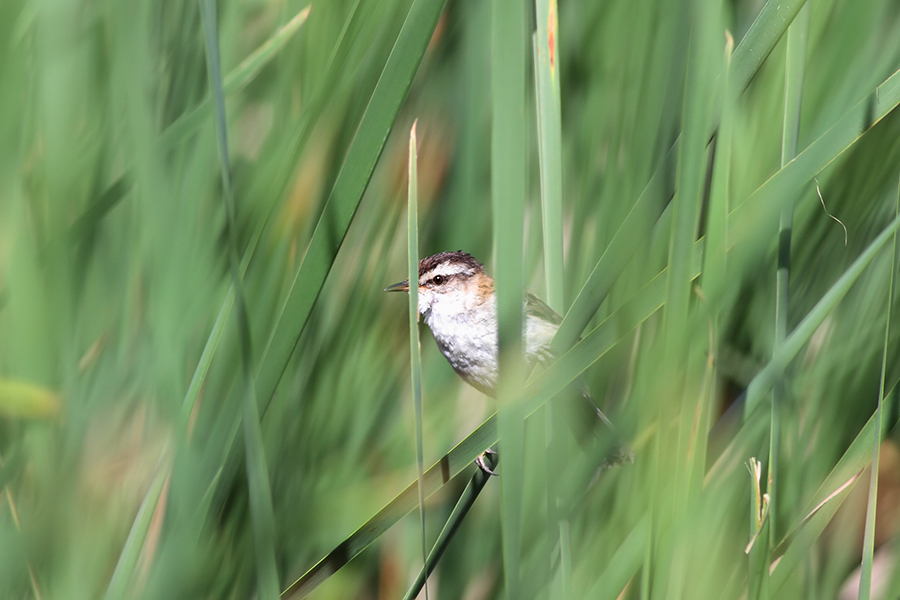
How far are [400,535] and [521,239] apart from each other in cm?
101

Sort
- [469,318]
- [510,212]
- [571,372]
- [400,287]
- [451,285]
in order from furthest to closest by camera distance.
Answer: [451,285], [469,318], [400,287], [571,372], [510,212]

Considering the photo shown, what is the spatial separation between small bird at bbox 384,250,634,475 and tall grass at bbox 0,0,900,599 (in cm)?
9

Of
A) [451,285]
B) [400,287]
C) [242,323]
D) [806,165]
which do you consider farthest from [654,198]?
[451,285]

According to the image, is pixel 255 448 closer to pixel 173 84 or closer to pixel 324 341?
pixel 324 341

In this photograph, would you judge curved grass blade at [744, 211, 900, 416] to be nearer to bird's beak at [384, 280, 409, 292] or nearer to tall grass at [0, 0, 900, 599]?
tall grass at [0, 0, 900, 599]

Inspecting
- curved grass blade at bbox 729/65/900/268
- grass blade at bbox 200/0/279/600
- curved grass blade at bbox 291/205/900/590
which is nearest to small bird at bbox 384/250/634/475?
curved grass blade at bbox 291/205/900/590

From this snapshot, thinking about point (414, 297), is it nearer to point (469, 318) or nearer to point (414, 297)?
point (414, 297)

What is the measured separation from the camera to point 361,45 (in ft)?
3.27

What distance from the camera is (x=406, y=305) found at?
1.74 metres

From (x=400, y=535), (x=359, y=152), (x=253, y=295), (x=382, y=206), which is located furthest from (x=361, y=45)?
(x=400, y=535)

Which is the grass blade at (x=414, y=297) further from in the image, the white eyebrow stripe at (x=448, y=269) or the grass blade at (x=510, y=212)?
the white eyebrow stripe at (x=448, y=269)

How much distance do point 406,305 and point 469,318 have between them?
28 centimetres

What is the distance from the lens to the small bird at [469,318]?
1.69m

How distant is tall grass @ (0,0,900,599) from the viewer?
2.86 ft
